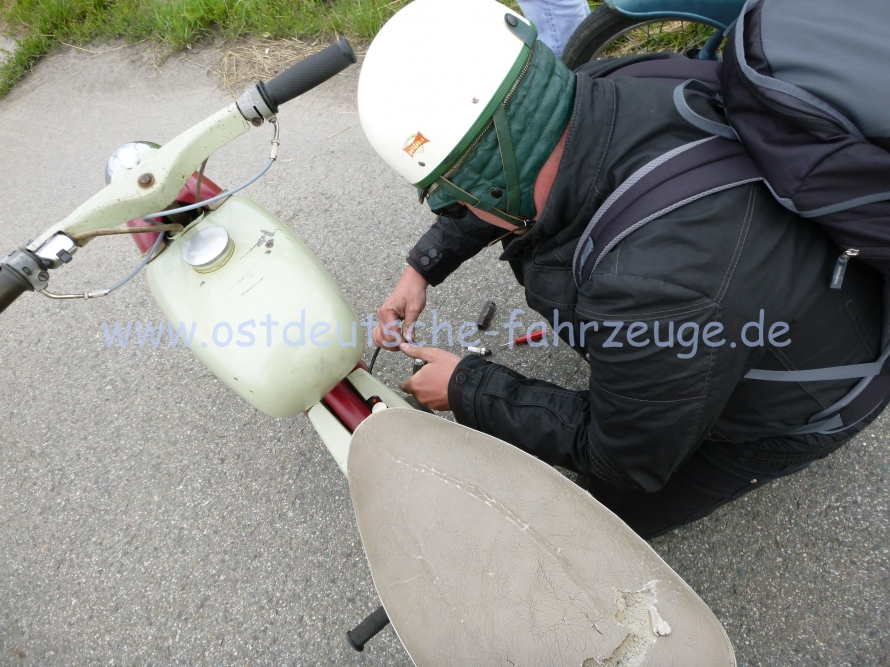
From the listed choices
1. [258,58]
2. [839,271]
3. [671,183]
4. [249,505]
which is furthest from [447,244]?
[258,58]

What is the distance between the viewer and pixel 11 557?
195cm

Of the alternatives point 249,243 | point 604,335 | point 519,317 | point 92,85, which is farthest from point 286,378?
point 92,85

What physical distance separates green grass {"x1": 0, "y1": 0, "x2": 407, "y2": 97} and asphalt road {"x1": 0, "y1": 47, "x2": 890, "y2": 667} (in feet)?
2.20

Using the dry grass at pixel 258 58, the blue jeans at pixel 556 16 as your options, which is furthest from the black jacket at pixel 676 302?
the dry grass at pixel 258 58

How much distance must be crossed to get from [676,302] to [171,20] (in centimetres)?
364

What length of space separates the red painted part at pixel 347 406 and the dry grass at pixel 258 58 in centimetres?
226

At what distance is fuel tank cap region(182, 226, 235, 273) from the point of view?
121cm

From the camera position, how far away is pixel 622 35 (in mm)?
2279

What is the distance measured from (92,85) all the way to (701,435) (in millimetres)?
3939

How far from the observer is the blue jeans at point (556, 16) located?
86.1 inches

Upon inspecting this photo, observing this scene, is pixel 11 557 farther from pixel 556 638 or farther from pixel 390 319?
pixel 556 638

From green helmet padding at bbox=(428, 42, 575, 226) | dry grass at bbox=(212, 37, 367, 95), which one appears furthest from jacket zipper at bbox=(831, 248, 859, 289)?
dry grass at bbox=(212, 37, 367, 95)

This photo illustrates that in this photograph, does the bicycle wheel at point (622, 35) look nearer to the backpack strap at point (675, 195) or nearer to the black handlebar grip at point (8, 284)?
the backpack strap at point (675, 195)

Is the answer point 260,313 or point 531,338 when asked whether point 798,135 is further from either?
point 531,338
